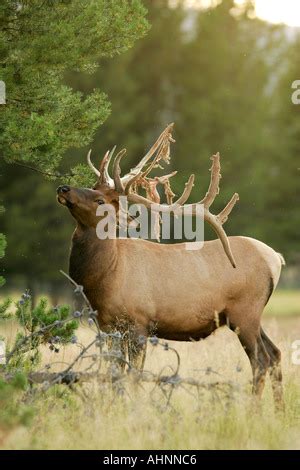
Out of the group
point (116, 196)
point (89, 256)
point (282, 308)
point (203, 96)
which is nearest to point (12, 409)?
point (89, 256)

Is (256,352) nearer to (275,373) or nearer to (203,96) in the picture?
(275,373)

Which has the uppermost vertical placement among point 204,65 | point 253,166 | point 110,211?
point 204,65

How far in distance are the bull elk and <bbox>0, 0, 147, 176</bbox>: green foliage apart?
17.0 inches

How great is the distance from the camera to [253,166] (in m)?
21.0

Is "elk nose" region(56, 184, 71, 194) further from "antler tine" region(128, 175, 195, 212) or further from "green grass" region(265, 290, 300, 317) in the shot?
"green grass" region(265, 290, 300, 317)

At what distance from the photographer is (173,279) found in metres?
7.53

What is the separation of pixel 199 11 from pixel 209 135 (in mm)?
3389

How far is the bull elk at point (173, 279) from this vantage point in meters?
7.31

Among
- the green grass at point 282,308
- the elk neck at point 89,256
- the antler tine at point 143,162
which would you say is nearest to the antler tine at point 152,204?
the antler tine at point 143,162

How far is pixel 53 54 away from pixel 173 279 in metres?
2.14

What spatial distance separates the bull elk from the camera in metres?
7.31
